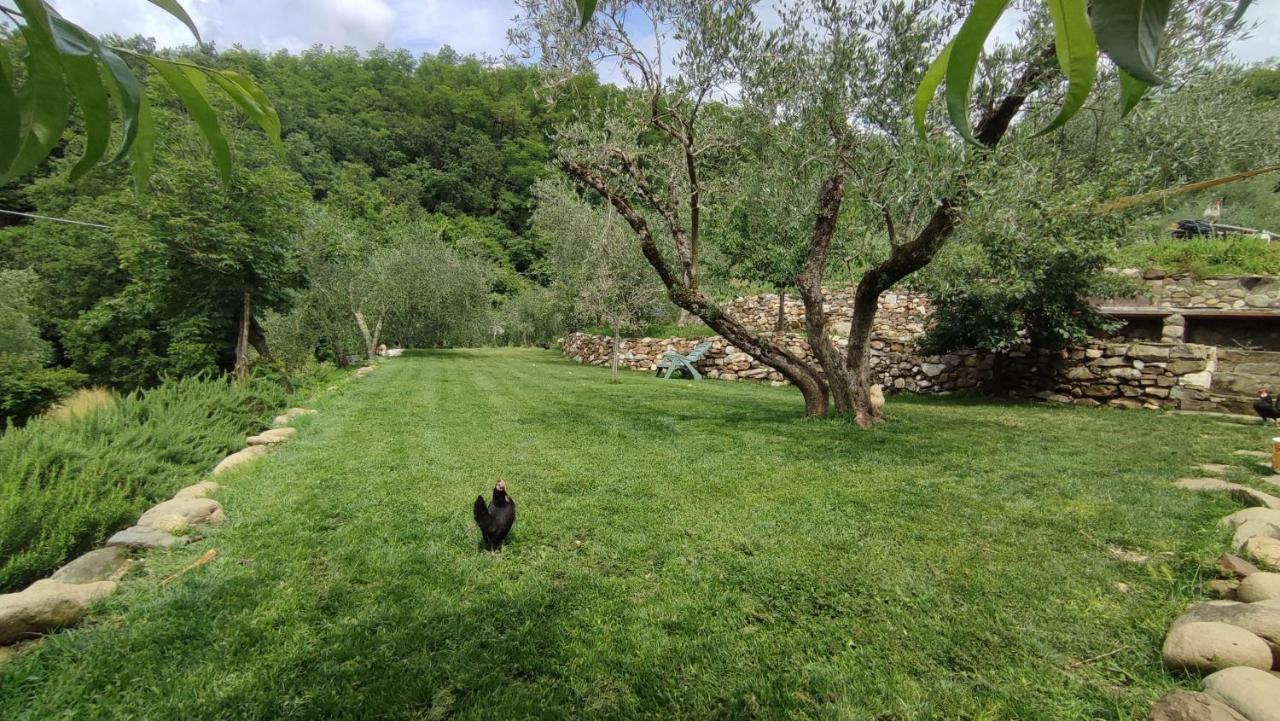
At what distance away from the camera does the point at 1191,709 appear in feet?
6.39

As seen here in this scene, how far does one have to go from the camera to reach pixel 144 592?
3162 millimetres

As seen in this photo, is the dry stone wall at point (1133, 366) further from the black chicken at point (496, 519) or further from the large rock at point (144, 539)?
the large rock at point (144, 539)

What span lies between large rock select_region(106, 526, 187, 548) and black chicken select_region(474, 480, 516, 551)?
7.04 ft

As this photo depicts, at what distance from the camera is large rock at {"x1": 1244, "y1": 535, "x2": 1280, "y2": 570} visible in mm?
2955

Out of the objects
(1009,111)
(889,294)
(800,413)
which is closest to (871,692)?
(1009,111)

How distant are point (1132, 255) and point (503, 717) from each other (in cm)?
1500

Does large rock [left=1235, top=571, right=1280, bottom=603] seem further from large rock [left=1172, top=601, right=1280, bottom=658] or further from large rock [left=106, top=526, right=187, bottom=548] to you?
large rock [left=106, top=526, right=187, bottom=548]

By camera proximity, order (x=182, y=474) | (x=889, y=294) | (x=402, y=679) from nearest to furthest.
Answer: (x=402, y=679), (x=182, y=474), (x=889, y=294)

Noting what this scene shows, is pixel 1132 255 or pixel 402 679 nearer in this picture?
pixel 402 679

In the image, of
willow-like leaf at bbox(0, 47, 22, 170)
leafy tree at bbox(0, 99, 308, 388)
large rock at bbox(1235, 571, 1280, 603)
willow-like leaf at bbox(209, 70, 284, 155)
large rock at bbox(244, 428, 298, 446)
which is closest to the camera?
willow-like leaf at bbox(0, 47, 22, 170)

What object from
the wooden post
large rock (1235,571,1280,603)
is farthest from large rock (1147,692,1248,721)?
the wooden post

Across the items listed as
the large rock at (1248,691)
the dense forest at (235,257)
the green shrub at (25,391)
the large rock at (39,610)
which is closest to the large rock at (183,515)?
the large rock at (39,610)

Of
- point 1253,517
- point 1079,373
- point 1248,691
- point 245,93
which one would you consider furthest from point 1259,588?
point 1079,373

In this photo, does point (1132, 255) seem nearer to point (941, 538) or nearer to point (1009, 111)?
point (1009, 111)
